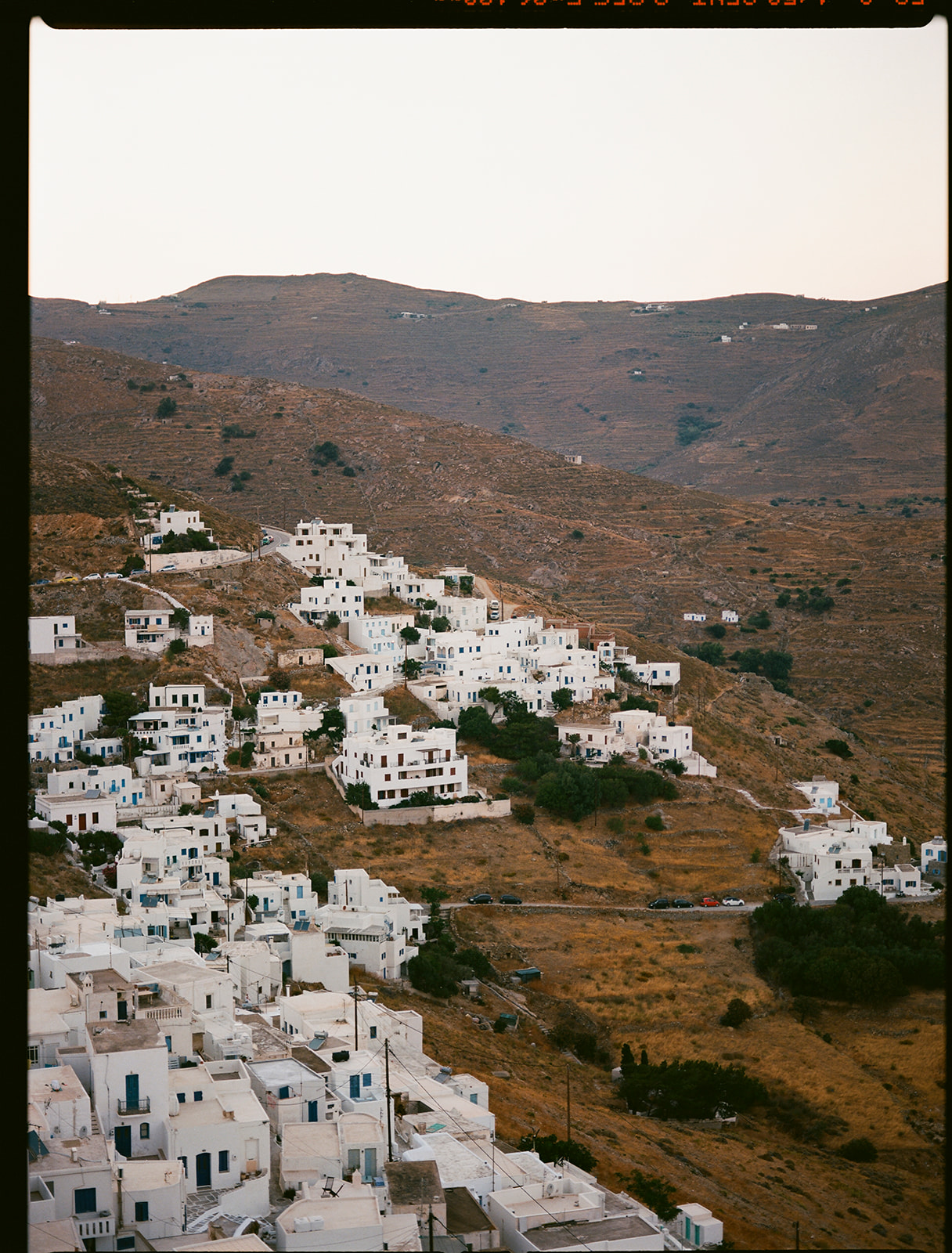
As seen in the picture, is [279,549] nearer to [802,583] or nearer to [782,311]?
[802,583]

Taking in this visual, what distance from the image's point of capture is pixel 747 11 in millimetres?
1704

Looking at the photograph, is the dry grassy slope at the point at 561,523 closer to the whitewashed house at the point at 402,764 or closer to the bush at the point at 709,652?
the bush at the point at 709,652

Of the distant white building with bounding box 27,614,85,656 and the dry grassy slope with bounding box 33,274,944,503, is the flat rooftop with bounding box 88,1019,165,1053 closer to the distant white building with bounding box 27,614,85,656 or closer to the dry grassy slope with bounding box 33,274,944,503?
the distant white building with bounding box 27,614,85,656

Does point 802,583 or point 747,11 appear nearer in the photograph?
point 747,11

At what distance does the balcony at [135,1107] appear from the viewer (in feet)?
20.7

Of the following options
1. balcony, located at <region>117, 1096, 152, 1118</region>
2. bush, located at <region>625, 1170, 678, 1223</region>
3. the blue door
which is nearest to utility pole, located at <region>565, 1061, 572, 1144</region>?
bush, located at <region>625, 1170, 678, 1223</region>

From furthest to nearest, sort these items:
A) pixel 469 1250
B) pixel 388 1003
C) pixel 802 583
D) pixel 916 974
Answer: pixel 802 583
pixel 916 974
pixel 388 1003
pixel 469 1250

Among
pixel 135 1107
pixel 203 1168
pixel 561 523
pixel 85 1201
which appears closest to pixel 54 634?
pixel 135 1107

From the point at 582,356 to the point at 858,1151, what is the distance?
6309cm

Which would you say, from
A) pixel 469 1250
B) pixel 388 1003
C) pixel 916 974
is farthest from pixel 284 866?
pixel 469 1250

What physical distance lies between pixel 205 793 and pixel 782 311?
64442 mm

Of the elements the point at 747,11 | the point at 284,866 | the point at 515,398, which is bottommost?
the point at 284,866

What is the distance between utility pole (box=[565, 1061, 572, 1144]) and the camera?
9102mm

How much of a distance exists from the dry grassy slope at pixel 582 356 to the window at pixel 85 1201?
46.4m
